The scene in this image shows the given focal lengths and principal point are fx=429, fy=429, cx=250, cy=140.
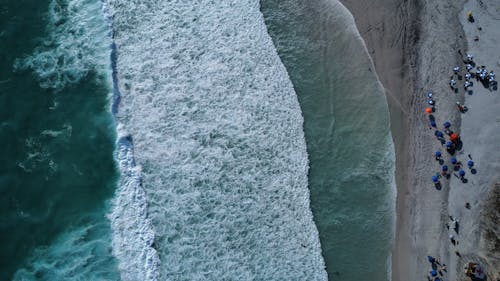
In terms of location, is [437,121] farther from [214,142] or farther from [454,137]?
[214,142]

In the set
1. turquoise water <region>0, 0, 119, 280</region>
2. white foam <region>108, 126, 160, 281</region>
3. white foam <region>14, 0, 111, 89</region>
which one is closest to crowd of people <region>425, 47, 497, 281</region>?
white foam <region>108, 126, 160, 281</region>

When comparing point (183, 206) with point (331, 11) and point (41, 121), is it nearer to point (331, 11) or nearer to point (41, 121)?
point (41, 121)

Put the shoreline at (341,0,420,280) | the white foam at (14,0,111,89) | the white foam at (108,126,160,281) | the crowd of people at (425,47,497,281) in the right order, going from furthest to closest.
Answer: the white foam at (14,0,111,89), the shoreline at (341,0,420,280), the crowd of people at (425,47,497,281), the white foam at (108,126,160,281)

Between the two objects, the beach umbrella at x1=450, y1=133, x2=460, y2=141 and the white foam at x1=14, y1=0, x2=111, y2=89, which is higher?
the white foam at x1=14, y1=0, x2=111, y2=89

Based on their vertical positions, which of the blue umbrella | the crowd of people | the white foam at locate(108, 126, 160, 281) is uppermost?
the crowd of people

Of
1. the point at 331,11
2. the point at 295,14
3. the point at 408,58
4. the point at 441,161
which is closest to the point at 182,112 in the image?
the point at 295,14

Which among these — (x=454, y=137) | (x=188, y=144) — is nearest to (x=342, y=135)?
(x=454, y=137)

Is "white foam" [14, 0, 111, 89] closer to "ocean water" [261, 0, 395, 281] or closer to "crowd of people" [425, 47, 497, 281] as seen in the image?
"ocean water" [261, 0, 395, 281]
